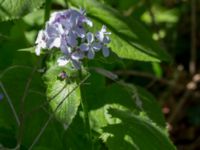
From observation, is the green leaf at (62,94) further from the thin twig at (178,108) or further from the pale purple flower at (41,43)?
the thin twig at (178,108)

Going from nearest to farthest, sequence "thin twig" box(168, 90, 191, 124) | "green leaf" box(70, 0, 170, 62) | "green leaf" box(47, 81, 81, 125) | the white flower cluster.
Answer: the white flower cluster
"green leaf" box(47, 81, 81, 125)
"green leaf" box(70, 0, 170, 62)
"thin twig" box(168, 90, 191, 124)

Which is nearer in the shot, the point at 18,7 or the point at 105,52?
the point at 105,52

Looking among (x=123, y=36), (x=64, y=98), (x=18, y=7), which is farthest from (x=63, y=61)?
(x=123, y=36)

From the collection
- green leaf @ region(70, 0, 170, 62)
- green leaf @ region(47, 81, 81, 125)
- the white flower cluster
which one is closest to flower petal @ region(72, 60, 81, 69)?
the white flower cluster

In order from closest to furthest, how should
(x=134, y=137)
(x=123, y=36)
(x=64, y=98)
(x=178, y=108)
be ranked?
1. (x=64, y=98)
2. (x=134, y=137)
3. (x=123, y=36)
4. (x=178, y=108)

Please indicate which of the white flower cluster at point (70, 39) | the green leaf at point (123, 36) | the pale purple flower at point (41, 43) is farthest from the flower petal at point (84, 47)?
the green leaf at point (123, 36)

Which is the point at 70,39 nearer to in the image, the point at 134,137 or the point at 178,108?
the point at 134,137

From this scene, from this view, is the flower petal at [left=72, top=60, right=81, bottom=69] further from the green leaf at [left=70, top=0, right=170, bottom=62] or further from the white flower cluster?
the green leaf at [left=70, top=0, right=170, bottom=62]
